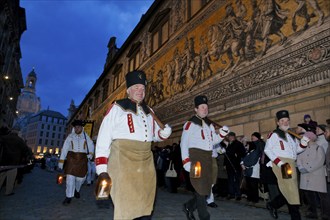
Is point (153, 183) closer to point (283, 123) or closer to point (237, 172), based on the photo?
point (283, 123)

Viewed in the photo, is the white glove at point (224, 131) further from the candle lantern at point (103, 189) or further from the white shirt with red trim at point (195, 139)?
the candle lantern at point (103, 189)

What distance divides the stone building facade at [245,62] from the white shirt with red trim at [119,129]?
194 inches

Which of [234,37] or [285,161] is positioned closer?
[285,161]

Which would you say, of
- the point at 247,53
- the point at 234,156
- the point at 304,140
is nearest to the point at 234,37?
the point at 247,53

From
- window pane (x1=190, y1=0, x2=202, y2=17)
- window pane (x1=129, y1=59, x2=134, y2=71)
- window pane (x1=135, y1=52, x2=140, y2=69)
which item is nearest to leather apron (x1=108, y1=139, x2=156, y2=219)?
window pane (x1=190, y1=0, x2=202, y2=17)

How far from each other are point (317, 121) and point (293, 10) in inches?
125

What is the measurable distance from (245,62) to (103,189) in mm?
7112

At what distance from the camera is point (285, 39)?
22.2ft

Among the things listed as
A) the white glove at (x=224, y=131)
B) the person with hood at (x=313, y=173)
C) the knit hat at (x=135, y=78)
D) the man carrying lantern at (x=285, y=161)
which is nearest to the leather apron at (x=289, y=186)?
the man carrying lantern at (x=285, y=161)

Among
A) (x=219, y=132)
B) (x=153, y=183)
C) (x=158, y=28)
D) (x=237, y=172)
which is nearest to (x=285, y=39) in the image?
(x=237, y=172)

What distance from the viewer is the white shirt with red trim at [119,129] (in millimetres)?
2338

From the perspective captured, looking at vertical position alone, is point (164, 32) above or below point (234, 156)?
above

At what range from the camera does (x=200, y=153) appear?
3.61 metres

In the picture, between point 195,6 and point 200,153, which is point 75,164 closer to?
point 200,153
